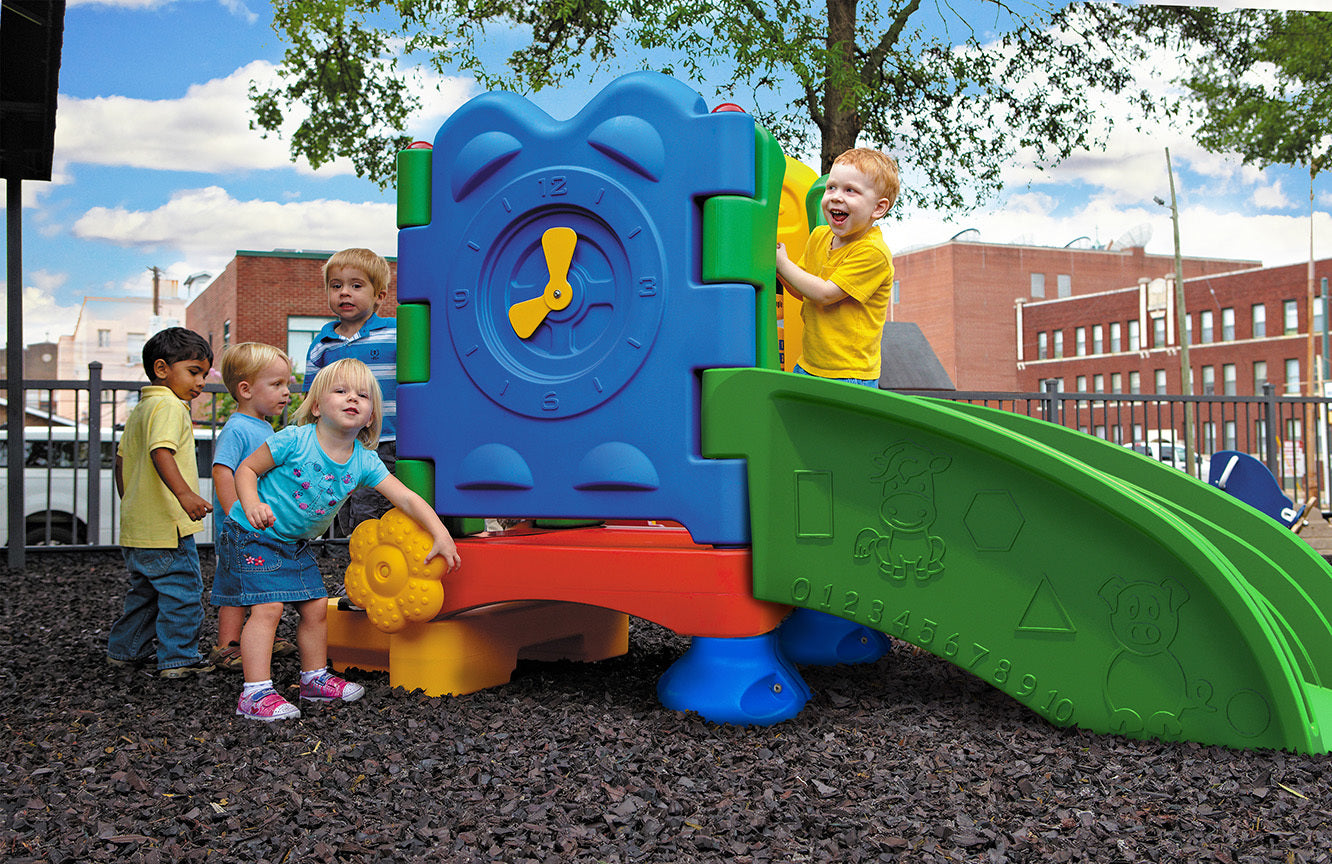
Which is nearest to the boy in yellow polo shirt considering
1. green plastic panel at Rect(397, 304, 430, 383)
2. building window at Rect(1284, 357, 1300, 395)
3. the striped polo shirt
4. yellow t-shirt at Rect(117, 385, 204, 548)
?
yellow t-shirt at Rect(117, 385, 204, 548)

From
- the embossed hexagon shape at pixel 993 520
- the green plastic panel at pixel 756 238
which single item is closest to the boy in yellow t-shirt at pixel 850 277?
the green plastic panel at pixel 756 238

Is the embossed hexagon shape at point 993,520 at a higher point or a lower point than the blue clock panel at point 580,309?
lower

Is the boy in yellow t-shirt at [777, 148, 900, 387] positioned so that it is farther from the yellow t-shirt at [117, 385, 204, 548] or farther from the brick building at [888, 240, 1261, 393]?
the brick building at [888, 240, 1261, 393]

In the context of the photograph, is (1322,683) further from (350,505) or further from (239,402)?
(239,402)

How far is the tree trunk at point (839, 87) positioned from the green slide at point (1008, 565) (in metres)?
9.10

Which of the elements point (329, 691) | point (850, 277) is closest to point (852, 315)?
point (850, 277)

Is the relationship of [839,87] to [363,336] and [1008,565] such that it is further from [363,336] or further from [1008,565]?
[1008,565]

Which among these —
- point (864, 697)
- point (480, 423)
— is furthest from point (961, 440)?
point (480, 423)

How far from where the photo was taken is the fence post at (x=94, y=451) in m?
8.09

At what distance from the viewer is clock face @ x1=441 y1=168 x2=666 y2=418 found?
118 inches

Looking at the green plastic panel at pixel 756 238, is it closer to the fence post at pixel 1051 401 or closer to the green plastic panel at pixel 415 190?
the green plastic panel at pixel 415 190

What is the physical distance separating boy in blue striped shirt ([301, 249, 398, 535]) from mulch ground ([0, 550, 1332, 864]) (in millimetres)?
914

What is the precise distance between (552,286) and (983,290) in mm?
65478

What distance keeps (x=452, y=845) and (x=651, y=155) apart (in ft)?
6.44
